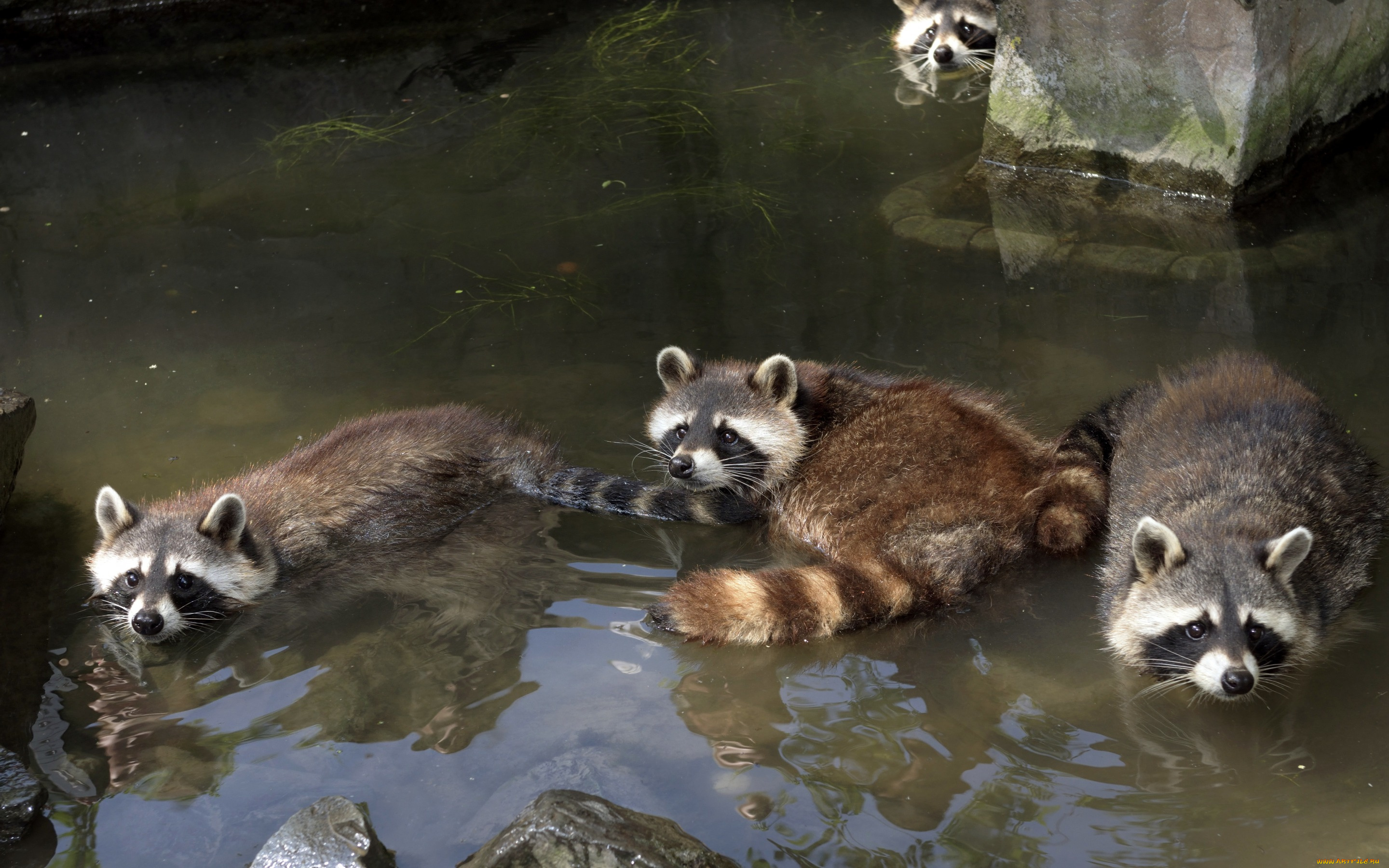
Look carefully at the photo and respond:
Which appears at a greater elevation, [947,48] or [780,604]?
[947,48]

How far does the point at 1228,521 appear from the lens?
13.0 feet

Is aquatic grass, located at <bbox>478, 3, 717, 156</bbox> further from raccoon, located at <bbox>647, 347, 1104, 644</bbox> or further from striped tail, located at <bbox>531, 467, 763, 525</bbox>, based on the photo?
striped tail, located at <bbox>531, 467, 763, 525</bbox>

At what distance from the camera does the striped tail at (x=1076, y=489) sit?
14.6 ft

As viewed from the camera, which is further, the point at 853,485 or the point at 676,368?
the point at 676,368

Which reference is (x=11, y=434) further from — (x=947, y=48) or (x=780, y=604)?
(x=947, y=48)

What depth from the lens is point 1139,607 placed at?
3857 mm

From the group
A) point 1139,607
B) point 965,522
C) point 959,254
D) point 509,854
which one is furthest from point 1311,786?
point 959,254

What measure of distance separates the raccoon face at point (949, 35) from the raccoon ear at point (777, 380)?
4.57m

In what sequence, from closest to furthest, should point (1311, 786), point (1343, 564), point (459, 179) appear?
1. point (1311, 786)
2. point (1343, 564)
3. point (459, 179)

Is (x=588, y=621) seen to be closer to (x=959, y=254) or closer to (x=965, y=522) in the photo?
(x=965, y=522)

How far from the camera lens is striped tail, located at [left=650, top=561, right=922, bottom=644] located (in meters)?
3.95

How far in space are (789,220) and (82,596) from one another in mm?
3928

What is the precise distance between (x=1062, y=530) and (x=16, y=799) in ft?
11.1

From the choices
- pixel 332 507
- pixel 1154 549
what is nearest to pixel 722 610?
pixel 1154 549
